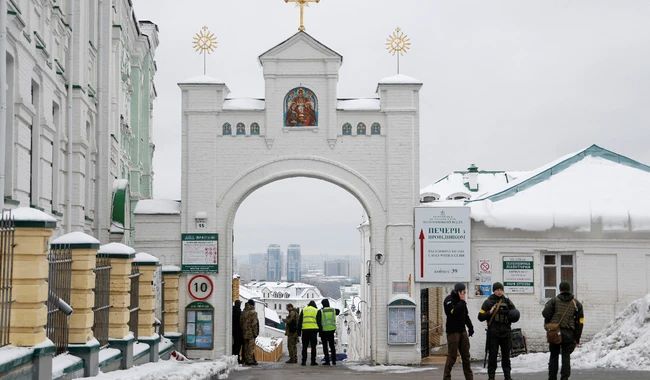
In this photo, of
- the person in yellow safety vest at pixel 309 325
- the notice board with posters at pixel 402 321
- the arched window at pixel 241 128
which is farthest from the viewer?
the arched window at pixel 241 128

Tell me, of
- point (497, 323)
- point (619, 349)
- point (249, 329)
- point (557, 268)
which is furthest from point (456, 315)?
point (557, 268)

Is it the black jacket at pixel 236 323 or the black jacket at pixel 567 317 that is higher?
the black jacket at pixel 567 317

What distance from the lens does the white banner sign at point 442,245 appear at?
23.2 metres

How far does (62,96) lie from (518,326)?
12.7 metres

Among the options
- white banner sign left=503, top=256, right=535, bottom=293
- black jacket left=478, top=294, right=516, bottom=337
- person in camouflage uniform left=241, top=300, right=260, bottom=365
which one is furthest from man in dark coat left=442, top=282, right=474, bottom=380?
person in camouflage uniform left=241, top=300, right=260, bottom=365

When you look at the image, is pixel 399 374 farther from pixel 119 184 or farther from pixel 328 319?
pixel 119 184

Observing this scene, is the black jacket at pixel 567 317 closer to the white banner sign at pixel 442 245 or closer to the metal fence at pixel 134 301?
the metal fence at pixel 134 301

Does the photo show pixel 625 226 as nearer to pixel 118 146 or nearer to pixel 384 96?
pixel 384 96

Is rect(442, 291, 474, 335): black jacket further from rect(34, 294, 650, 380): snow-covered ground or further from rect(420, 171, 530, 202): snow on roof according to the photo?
rect(420, 171, 530, 202): snow on roof

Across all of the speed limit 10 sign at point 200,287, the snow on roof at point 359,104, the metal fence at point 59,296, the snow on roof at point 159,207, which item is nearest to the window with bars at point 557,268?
the snow on roof at point 359,104

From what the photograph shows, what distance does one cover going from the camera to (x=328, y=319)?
75.3 ft

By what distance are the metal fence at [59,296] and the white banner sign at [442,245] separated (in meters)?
13.0

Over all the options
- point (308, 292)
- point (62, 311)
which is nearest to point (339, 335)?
point (62, 311)

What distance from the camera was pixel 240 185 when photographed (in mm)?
23719
